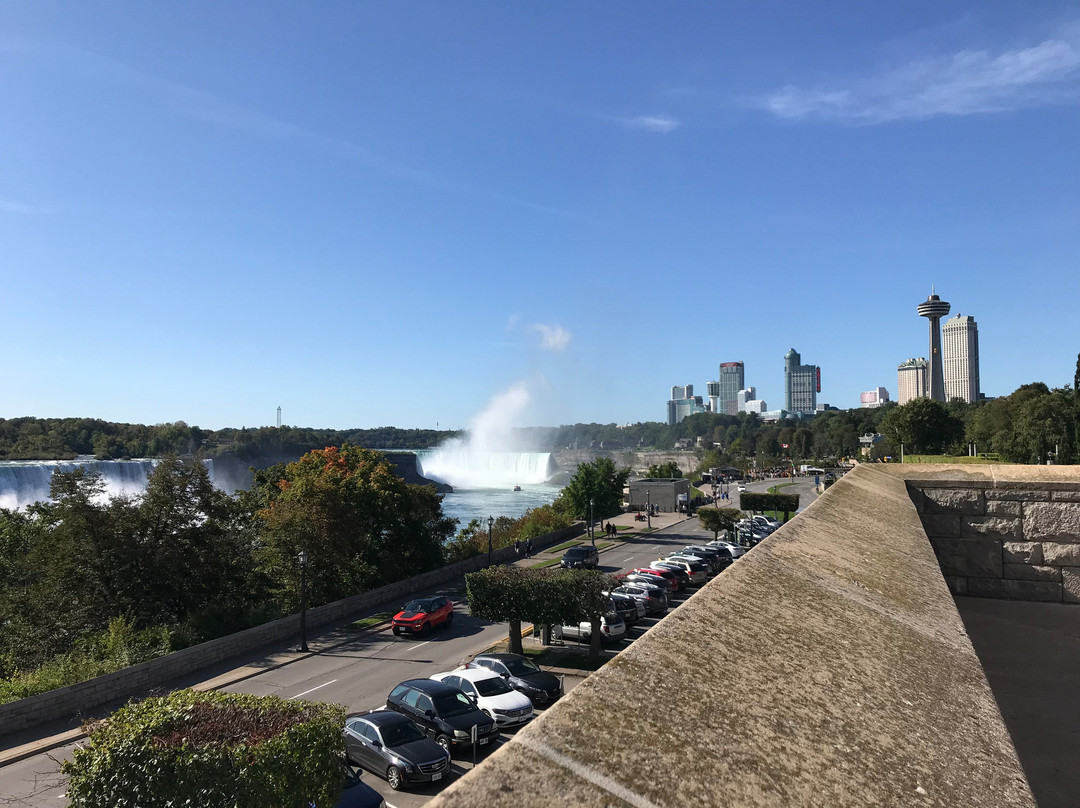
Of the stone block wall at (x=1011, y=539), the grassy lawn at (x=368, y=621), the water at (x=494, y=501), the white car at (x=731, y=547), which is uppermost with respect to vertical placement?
the stone block wall at (x=1011, y=539)

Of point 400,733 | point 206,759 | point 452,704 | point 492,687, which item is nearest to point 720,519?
Answer: point 492,687

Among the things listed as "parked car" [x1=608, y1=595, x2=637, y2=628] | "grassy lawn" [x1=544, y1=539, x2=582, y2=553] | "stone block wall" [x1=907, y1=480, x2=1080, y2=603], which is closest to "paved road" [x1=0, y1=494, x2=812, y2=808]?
"parked car" [x1=608, y1=595, x2=637, y2=628]

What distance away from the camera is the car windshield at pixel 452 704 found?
1423cm

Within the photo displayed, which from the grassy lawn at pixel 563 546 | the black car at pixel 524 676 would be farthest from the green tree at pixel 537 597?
the grassy lawn at pixel 563 546

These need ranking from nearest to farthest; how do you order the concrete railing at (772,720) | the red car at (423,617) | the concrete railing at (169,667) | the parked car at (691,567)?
the concrete railing at (772,720) < the concrete railing at (169,667) < the red car at (423,617) < the parked car at (691,567)

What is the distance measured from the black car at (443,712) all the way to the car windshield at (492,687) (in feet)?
2.63

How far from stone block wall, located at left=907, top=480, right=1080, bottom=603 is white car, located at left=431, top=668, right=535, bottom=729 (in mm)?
10632

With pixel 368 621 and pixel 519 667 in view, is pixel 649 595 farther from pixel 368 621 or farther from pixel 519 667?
pixel 368 621

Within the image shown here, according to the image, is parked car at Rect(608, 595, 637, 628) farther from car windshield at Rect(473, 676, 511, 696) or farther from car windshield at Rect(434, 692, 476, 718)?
car windshield at Rect(434, 692, 476, 718)

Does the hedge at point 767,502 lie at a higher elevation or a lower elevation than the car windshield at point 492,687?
higher

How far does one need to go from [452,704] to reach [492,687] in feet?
5.35

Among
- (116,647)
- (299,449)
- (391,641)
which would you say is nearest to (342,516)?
(391,641)

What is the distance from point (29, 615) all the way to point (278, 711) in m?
19.8

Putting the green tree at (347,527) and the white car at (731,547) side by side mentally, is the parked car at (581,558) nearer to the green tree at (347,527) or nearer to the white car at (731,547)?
the white car at (731,547)
